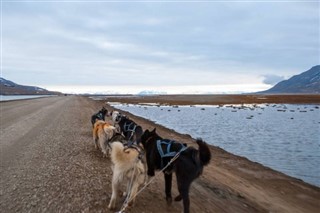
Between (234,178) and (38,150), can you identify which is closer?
(234,178)

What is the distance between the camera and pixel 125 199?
7.55m

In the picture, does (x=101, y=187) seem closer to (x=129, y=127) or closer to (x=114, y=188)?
(x=114, y=188)

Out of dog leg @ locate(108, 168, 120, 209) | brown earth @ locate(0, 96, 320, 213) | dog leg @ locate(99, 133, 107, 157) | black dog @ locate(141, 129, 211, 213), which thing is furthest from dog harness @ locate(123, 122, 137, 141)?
dog leg @ locate(108, 168, 120, 209)

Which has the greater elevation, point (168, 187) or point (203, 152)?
point (203, 152)

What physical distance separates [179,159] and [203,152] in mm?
606

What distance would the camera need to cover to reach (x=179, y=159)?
259 inches

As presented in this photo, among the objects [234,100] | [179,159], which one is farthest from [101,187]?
[234,100]

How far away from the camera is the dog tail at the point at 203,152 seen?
6105mm

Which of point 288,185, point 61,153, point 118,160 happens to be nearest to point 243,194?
point 288,185

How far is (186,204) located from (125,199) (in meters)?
1.65

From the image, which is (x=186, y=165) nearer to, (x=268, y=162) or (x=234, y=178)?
(x=234, y=178)

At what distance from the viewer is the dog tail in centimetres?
611

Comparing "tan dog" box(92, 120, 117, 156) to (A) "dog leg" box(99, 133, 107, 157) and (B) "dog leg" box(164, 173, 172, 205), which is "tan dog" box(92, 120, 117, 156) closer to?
(A) "dog leg" box(99, 133, 107, 157)

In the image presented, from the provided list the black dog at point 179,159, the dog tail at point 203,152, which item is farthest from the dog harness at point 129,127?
the dog tail at point 203,152
